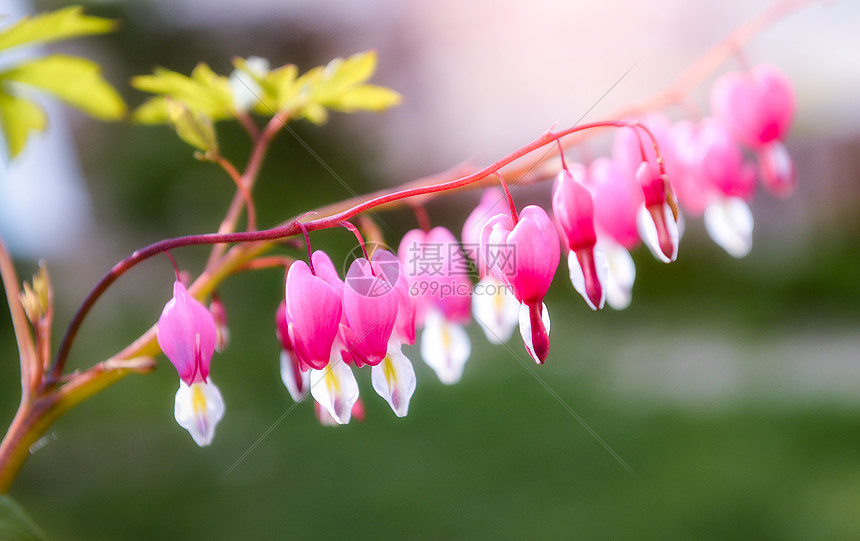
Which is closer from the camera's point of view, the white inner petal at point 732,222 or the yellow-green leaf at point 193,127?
the yellow-green leaf at point 193,127

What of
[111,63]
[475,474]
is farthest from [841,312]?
[111,63]

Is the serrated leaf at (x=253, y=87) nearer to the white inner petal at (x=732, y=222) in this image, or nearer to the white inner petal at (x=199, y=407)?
the white inner petal at (x=199, y=407)

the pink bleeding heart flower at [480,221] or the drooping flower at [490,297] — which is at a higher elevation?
the pink bleeding heart flower at [480,221]

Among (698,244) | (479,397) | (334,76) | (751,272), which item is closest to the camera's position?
(334,76)

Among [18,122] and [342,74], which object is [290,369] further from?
[18,122]

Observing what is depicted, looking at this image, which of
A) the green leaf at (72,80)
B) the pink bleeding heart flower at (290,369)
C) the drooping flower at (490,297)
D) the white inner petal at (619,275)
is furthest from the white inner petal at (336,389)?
the green leaf at (72,80)

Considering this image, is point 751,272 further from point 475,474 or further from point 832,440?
point 475,474
